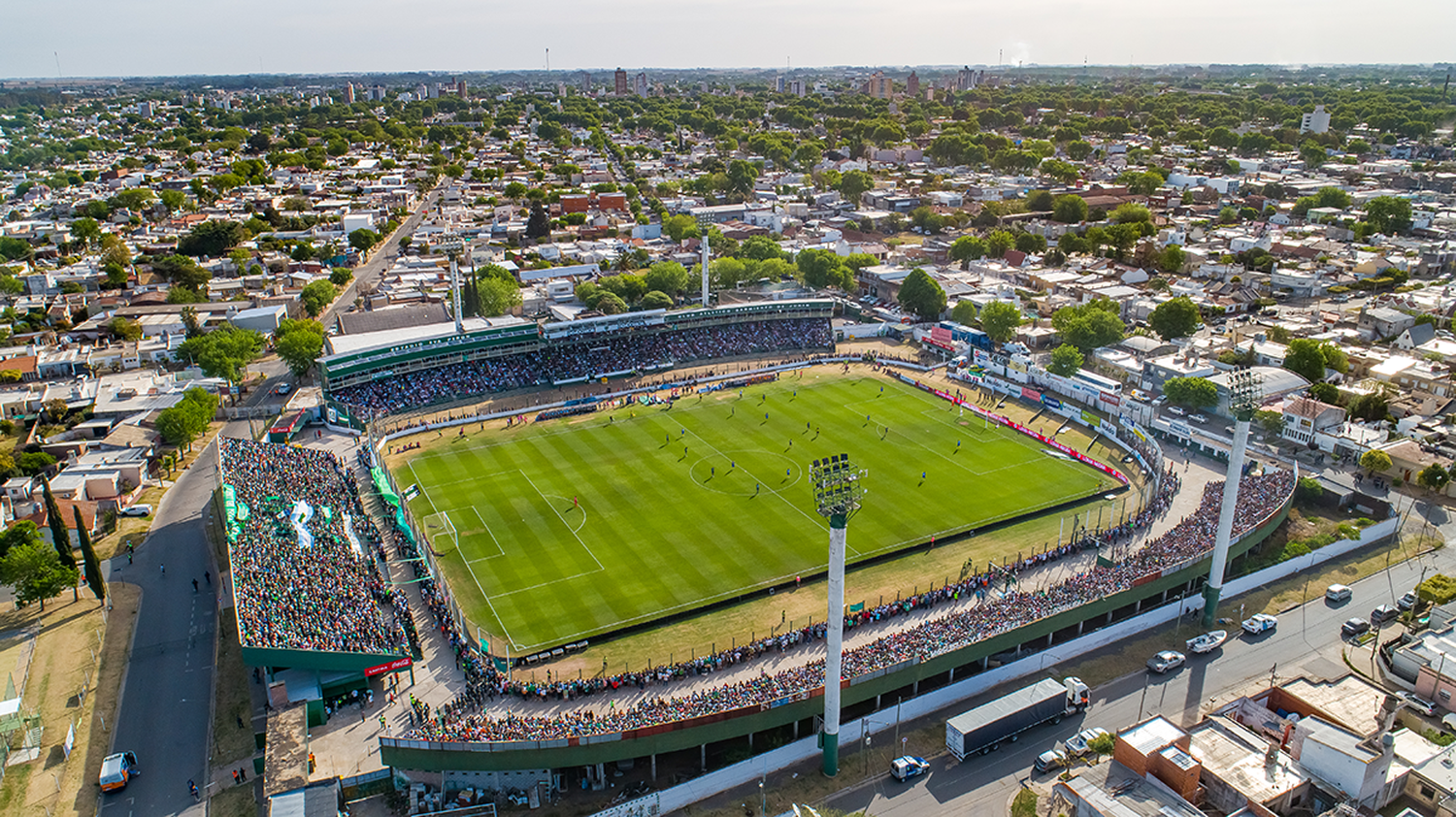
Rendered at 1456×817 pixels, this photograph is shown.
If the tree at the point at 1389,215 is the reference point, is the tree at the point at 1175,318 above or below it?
below

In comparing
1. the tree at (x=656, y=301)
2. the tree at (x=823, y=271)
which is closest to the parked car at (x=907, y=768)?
the tree at (x=656, y=301)

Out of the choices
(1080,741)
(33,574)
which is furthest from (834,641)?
(33,574)

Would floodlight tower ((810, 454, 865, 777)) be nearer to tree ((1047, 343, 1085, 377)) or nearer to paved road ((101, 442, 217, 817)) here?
paved road ((101, 442, 217, 817))

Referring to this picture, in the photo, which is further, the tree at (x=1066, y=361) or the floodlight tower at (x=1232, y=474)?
the tree at (x=1066, y=361)

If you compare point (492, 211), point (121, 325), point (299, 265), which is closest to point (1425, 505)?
point (121, 325)

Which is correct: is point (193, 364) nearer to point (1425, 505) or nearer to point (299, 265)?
point (299, 265)

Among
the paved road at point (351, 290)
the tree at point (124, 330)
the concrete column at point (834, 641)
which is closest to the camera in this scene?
the concrete column at point (834, 641)

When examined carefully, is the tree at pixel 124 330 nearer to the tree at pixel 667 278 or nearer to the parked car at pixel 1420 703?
the tree at pixel 667 278
